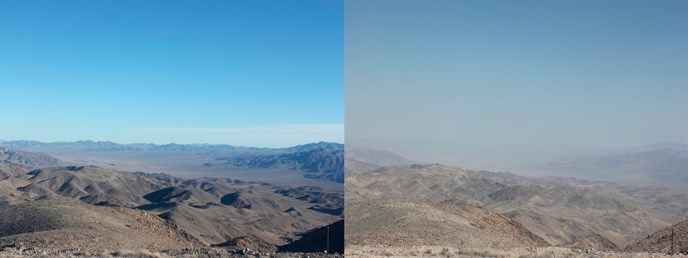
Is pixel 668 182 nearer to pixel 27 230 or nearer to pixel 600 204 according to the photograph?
pixel 600 204

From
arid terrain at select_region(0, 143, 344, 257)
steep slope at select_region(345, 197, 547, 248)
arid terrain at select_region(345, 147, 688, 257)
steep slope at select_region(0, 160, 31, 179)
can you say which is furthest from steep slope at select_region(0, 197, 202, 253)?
steep slope at select_region(0, 160, 31, 179)

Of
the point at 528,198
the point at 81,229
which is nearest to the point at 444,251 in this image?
the point at 81,229

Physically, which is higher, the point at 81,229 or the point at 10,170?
the point at 10,170

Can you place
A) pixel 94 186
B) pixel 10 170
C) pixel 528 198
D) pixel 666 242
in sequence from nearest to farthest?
1. pixel 666 242
2. pixel 528 198
3. pixel 94 186
4. pixel 10 170

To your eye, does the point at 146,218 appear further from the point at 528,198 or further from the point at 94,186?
the point at 94,186

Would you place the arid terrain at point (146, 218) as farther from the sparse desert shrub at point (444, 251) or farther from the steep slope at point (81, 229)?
the sparse desert shrub at point (444, 251)

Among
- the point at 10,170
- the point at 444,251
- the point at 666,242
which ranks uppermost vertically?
the point at 10,170

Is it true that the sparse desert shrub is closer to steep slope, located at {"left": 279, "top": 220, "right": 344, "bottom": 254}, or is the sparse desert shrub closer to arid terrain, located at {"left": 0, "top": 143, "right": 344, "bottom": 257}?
arid terrain, located at {"left": 0, "top": 143, "right": 344, "bottom": 257}

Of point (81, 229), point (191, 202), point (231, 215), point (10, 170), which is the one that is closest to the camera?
point (81, 229)
